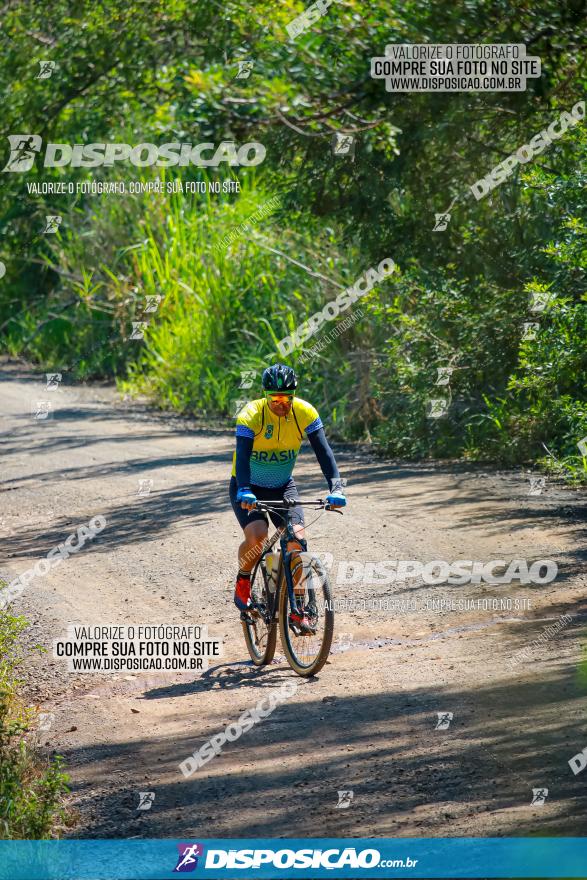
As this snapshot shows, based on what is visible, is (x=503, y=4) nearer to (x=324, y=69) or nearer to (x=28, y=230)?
(x=324, y=69)

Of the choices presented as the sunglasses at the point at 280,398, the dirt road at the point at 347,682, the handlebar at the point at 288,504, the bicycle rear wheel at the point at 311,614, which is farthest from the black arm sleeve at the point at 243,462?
the dirt road at the point at 347,682

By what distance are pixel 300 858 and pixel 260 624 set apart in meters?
3.72

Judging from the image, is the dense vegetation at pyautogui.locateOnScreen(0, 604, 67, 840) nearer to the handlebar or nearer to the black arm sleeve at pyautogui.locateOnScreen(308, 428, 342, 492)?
the handlebar

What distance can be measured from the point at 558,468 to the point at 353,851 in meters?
10.3

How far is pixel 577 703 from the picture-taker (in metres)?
7.99

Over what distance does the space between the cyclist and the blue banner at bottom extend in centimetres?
293

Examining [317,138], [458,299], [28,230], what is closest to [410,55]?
[317,138]

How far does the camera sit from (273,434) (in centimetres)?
920

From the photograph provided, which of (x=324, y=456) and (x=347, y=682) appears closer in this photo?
(x=347, y=682)

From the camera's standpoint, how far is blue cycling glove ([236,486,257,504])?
876cm

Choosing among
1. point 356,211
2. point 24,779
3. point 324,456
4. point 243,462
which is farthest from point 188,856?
point 356,211

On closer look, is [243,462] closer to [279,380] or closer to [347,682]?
[279,380]

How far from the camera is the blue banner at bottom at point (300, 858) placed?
5930 millimetres

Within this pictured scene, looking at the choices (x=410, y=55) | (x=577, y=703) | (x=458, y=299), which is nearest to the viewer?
(x=577, y=703)
